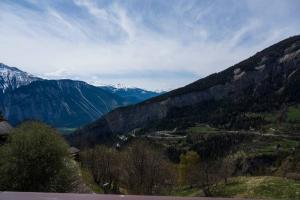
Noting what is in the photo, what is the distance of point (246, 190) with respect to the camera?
4388 cm

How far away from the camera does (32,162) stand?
1640 inches

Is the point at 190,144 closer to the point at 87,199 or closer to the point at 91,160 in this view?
the point at 91,160

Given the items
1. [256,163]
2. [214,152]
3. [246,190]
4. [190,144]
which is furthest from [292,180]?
[190,144]

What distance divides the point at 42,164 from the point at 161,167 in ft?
80.3

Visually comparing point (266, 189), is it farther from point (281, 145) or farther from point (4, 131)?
point (281, 145)

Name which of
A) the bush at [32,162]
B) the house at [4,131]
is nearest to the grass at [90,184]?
the house at [4,131]

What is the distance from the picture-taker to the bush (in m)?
41.4

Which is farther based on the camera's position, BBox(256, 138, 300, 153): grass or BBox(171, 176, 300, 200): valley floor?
BBox(256, 138, 300, 153): grass

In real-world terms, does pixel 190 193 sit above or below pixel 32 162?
below

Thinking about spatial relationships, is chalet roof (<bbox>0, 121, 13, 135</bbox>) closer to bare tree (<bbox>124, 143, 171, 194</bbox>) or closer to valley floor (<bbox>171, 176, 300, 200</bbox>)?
bare tree (<bbox>124, 143, 171, 194</bbox>)

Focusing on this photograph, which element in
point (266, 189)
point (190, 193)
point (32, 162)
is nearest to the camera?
point (266, 189)

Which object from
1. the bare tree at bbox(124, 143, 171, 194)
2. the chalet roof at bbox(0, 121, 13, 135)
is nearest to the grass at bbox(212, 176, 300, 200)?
the bare tree at bbox(124, 143, 171, 194)

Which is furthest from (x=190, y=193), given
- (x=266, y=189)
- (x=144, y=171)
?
(x=266, y=189)

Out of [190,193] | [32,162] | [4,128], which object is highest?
[4,128]
